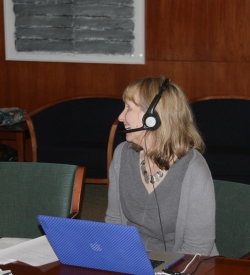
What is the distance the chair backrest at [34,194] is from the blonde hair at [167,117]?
19.6 inches

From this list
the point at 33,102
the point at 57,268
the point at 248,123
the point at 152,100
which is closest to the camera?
the point at 57,268

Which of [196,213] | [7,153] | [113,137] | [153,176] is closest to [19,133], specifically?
[7,153]

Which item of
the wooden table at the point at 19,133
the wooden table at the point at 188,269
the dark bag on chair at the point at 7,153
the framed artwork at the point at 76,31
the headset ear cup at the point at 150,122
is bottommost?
the dark bag on chair at the point at 7,153

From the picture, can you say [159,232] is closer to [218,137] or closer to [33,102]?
[218,137]

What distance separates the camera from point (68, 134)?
6.68 meters

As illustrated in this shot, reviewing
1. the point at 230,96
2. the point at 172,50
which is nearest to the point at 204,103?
the point at 230,96

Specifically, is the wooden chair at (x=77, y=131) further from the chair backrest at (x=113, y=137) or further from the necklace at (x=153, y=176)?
the necklace at (x=153, y=176)

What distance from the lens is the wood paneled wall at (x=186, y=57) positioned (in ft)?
21.4

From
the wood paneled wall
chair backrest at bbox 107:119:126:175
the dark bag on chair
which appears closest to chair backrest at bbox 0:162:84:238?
chair backrest at bbox 107:119:126:175

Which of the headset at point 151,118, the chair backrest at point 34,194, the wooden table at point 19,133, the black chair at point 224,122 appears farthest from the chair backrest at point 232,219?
the wooden table at point 19,133

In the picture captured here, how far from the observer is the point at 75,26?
6949mm

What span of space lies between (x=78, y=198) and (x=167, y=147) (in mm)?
576

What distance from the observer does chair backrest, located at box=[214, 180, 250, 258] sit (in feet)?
8.90

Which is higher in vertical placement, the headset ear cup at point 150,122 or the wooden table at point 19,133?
the headset ear cup at point 150,122
